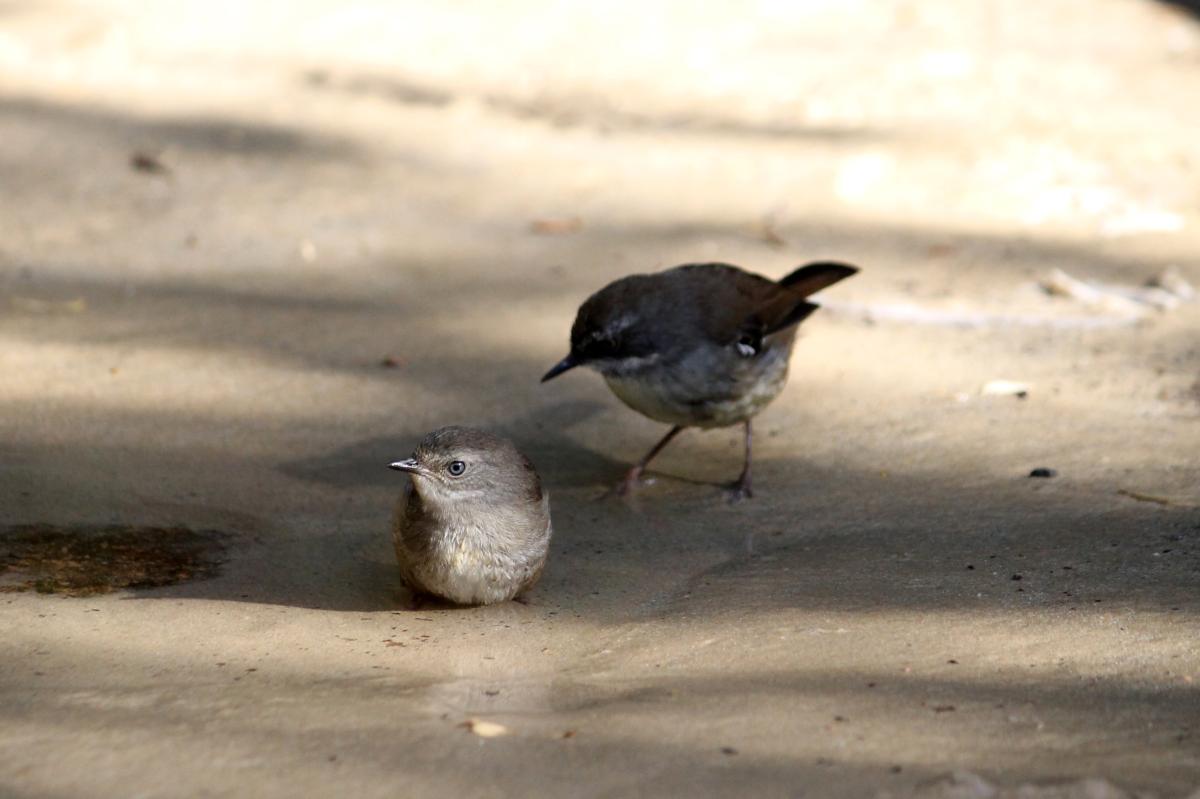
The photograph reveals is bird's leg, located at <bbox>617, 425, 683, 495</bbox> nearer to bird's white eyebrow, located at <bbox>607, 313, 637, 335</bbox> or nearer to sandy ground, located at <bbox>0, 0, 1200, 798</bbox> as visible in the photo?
sandy ground, located at <bbox>0, 0, 1200, 798</bbox>

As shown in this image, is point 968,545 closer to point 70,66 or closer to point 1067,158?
point 1067,158

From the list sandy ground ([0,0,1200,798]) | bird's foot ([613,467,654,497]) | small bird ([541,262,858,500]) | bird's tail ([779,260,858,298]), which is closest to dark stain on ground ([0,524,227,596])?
sandy ground ([0,0,1200,798])

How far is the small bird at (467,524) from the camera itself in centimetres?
466

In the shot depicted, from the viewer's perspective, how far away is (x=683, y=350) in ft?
18.8

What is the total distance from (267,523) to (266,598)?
679 mm

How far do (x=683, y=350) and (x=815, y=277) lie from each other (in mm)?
873

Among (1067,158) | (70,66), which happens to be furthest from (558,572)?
(70,66)

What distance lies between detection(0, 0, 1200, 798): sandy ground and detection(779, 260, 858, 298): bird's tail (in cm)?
61

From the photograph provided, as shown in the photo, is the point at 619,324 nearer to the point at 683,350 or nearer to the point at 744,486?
the point at 683,350

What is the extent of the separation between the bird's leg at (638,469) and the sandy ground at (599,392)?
138 millimetres

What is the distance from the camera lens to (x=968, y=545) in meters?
5.07

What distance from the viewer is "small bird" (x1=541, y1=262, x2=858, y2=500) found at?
5.70m

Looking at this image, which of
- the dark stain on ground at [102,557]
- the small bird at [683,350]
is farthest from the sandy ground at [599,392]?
the small bird at [683,350]

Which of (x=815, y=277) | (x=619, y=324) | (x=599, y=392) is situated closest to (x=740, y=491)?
(x=619, y=324)
